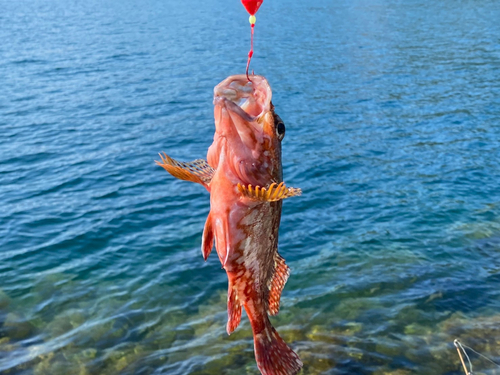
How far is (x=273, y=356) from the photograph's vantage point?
5227mm

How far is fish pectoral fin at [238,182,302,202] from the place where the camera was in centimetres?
393

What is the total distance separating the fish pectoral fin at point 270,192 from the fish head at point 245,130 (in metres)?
0.24

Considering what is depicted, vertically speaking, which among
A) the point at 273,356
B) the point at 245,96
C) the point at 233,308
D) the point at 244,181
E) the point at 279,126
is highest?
the point at 245,96

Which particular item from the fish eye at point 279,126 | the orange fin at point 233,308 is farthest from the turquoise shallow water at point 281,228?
the fish eye at point 279,126

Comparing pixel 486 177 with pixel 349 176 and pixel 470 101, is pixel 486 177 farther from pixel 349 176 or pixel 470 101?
pixel 470 101

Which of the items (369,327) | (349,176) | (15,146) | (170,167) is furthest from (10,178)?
(170,167)

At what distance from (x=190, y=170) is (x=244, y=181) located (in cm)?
48

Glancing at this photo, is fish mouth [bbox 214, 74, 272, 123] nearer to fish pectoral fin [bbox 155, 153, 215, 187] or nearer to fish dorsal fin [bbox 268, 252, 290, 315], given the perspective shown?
fish pectoral fin [bbox 155, 153, 215, 187]

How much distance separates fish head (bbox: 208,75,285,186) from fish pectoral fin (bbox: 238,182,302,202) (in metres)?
0.24

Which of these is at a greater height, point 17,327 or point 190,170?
point 190,170

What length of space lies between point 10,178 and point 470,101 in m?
23.6

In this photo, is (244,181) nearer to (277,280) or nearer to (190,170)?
(190,170)

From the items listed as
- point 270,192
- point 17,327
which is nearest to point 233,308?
point 270,192

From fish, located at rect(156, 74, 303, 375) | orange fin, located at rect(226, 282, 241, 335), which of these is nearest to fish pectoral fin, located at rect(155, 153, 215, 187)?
fish, located at rect(156, 74, 303, 375)
